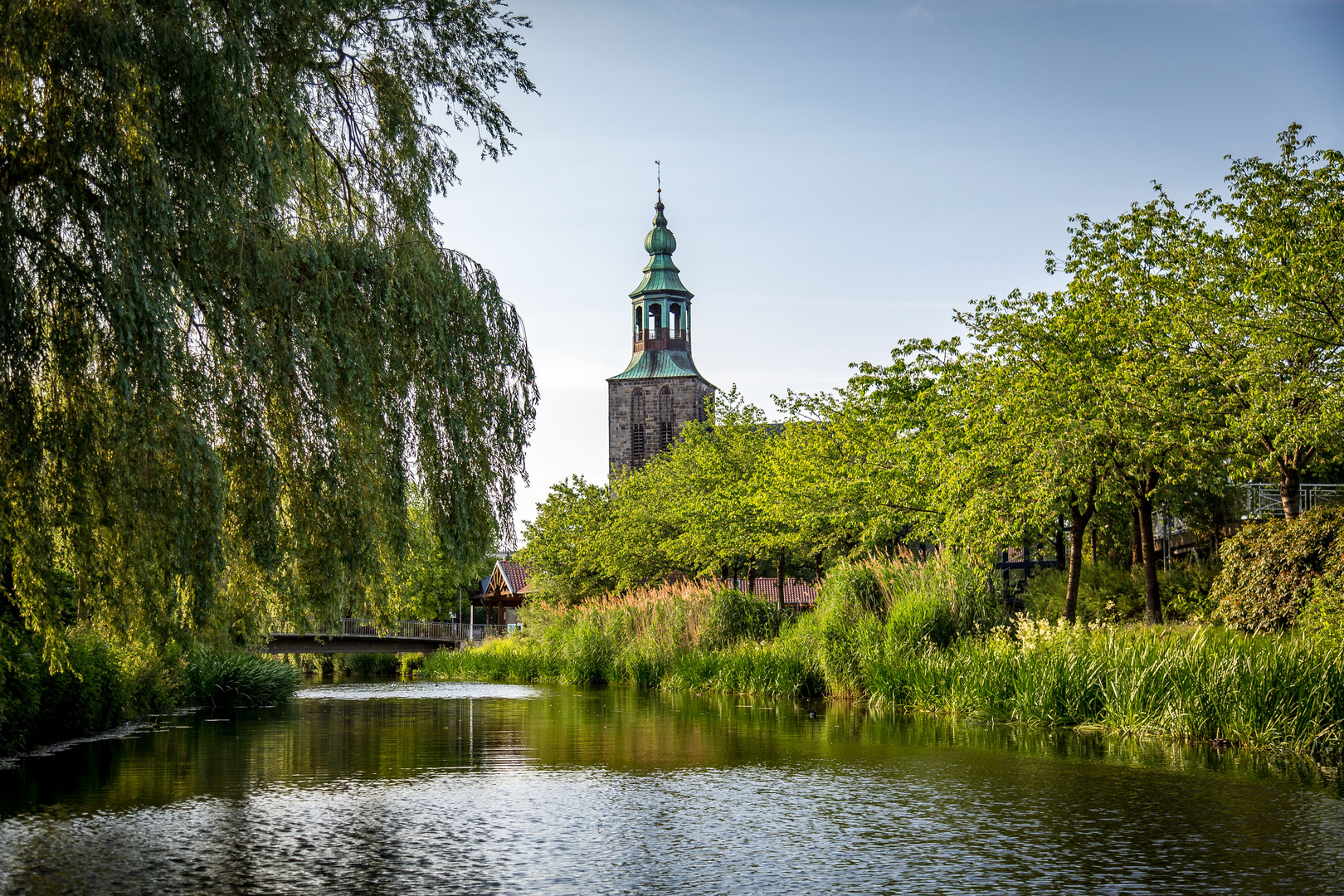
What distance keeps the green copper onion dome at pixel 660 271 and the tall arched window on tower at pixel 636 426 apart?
6.63m

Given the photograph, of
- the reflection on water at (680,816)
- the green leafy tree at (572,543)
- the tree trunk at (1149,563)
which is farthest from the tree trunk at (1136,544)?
the green leafy tree at (572,543)

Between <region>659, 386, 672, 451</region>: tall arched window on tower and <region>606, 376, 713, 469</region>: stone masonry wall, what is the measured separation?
0.57 ft

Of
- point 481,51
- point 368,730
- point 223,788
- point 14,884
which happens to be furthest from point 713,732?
point 14,884

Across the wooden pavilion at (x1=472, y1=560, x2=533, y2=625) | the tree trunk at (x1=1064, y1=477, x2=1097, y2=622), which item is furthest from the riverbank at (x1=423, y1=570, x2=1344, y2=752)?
the wooden pavilion at (x1=472, y1=560, x2=533, y2=625)

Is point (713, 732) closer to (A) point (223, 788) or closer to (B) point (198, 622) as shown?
(A) point (223, 788)

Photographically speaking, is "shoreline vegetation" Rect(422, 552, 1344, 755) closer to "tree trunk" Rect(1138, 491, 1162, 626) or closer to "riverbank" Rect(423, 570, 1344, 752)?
"riverbank" Rect(423, 570, 1344, 752)

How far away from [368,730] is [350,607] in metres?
8.60

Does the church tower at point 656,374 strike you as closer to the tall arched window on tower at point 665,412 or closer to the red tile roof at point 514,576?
the tall arched window on tower at point 665,412

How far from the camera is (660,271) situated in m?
79.2

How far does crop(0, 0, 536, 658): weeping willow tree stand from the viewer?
8.19m

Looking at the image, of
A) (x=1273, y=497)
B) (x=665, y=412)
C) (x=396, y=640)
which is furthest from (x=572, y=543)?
(x=665, y=412)

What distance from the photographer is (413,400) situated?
33.4 ft

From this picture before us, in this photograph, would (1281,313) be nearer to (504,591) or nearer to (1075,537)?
(1075,537)

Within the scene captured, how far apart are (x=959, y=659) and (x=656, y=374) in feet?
205
